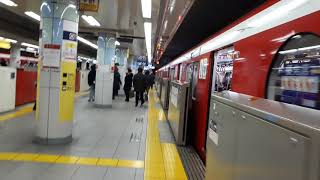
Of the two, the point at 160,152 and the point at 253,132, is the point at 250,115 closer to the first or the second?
the point at 253,132

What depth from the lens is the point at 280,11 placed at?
10.3 feet

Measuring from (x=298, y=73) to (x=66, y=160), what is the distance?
377 centimetres

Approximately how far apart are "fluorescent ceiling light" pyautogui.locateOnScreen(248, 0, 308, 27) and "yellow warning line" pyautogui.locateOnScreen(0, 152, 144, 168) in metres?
2.68

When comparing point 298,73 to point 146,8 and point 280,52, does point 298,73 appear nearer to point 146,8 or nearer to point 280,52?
point 280,52

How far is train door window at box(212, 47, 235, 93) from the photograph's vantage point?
16.6 feet

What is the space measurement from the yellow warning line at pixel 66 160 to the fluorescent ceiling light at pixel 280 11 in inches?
106

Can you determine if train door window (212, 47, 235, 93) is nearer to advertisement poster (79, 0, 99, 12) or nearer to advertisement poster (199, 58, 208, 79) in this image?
advertisement poster (199, 58, 208, 79)

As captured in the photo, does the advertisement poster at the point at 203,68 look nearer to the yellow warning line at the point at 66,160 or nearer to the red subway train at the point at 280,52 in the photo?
the red subway train at the point at 280,52

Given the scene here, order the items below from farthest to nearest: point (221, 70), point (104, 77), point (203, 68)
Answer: point (104, 77) → point (203, 68) → point (221, 70)

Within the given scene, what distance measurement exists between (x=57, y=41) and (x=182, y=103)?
249cm

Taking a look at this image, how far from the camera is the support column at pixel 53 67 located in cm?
629

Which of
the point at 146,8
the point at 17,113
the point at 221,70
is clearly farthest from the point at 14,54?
the point at 221,70

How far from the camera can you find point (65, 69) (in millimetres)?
6441

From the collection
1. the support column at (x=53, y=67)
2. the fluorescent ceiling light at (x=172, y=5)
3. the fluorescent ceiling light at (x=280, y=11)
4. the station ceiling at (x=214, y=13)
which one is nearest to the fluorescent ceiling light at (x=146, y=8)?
the fluorescent ceiling light at (x=172, y=5)
